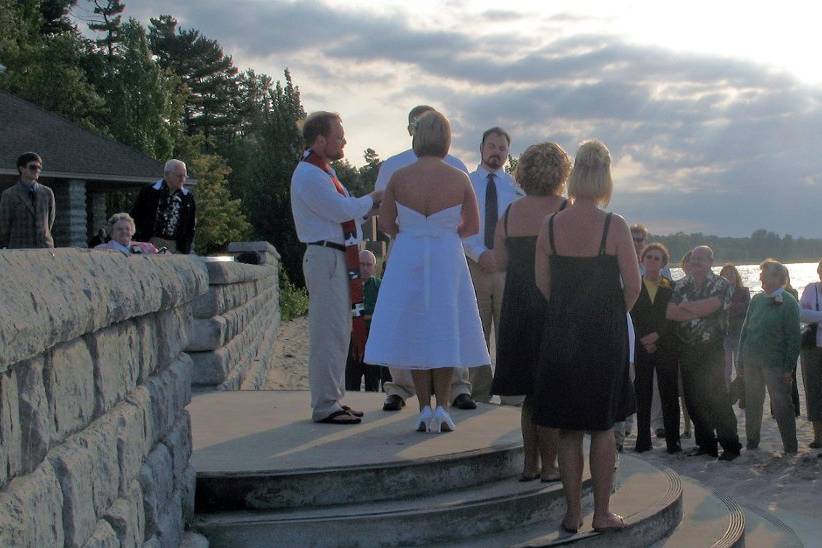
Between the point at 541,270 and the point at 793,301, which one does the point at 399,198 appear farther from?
the point at 793,301

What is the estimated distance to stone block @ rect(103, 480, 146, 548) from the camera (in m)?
2.85

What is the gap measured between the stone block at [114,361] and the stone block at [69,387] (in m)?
0.06

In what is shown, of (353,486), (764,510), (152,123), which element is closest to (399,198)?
(353,486)

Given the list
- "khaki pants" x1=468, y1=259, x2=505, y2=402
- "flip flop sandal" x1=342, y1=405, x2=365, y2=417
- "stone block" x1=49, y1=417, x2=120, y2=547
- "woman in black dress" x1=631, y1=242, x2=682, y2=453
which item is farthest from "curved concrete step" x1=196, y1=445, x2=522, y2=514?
"woman in black dress" x1=631, y1=242, x2=682, y2=453

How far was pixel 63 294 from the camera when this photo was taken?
7.51 feet

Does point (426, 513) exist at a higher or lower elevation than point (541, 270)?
lower

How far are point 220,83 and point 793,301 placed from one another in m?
66.6

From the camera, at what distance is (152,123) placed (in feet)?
155

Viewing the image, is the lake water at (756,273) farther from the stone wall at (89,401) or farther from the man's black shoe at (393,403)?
the stone wall at (89,401)

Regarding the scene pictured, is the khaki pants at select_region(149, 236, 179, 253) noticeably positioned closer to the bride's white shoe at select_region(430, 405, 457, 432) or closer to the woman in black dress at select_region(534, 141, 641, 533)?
the bride's white shoe at select_region(430, 405, 457, 432)

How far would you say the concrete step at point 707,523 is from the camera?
5195mm

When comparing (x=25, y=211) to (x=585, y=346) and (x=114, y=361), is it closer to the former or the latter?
(x=585, y=346)

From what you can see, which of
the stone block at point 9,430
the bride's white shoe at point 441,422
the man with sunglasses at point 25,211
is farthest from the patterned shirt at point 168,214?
the stone block at point 9,430

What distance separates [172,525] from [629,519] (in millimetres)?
2249
